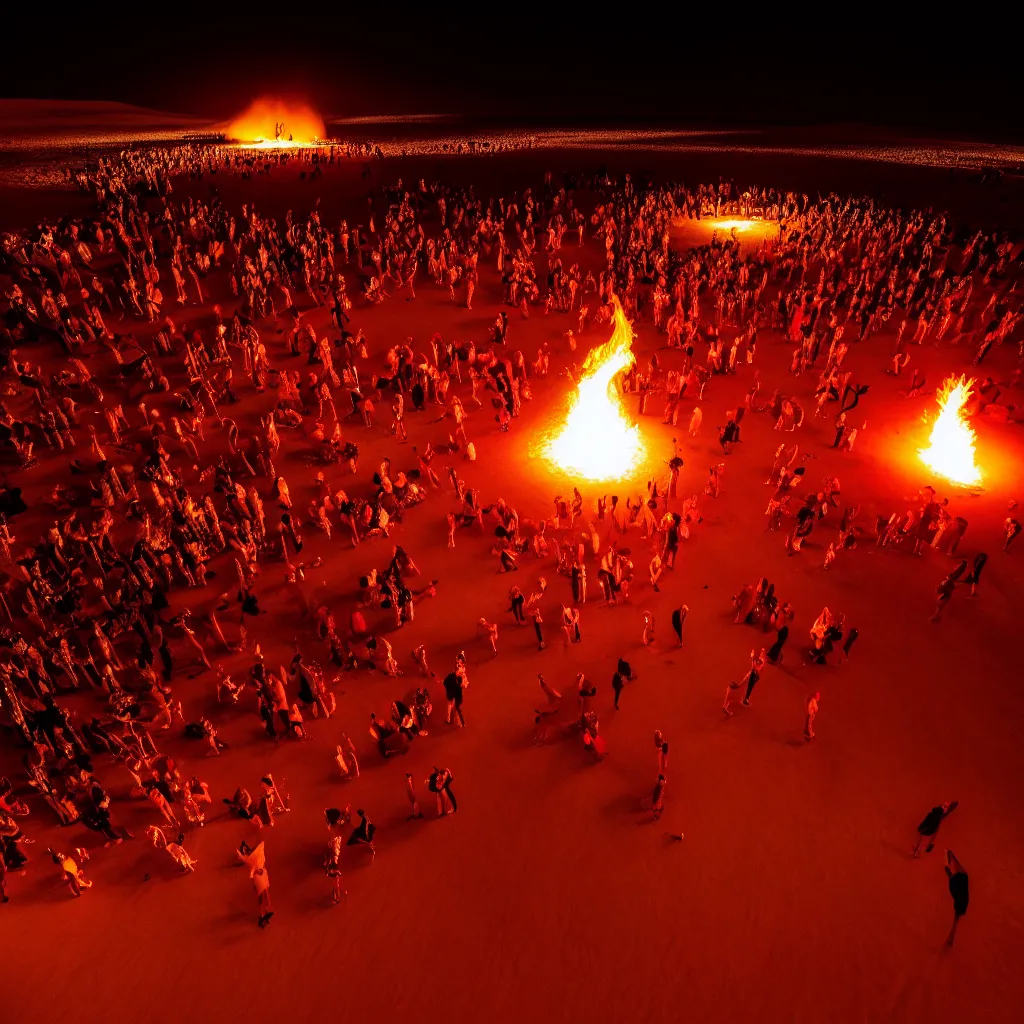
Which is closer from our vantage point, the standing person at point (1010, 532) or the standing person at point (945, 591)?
the standing person at point (945, 591)

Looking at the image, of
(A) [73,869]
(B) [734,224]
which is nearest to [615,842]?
(A) [73,869]

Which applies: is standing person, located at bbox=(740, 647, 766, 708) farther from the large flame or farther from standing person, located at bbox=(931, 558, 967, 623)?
the large flame

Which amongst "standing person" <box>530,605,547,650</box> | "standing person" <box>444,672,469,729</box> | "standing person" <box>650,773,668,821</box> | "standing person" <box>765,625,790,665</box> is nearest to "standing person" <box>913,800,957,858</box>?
"standing person" <box>765,625,790,665</box>

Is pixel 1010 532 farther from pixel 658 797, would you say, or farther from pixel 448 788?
pixel 448 788

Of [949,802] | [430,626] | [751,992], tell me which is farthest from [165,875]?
[949,802]

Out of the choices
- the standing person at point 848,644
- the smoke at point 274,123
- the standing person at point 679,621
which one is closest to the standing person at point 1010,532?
the standing person at point 848,644

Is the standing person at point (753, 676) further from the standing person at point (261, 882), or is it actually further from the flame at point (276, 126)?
the flame at point (276, 126)

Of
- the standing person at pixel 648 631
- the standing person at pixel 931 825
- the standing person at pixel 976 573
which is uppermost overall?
the standing person at pixel 648 631

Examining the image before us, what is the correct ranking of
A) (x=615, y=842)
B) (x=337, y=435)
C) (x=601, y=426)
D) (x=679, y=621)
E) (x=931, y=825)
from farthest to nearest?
1. (x=601, y=426)
2. (x=337, y=435)
3. (x=679, y=621)
4. (x=615, y=842)
5. (x=931, y=825)
